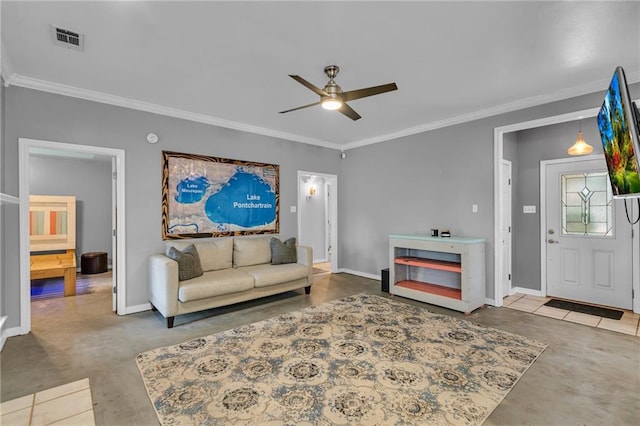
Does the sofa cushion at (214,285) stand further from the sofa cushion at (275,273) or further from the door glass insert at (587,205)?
the door glass insert at (587,205)

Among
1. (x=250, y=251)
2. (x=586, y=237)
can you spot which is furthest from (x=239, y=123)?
(x=586, y=237)

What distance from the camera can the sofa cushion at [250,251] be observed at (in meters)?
4.44

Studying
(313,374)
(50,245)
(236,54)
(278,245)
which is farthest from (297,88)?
(50,245)

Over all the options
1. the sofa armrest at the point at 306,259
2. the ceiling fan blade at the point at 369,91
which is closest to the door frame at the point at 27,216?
the sofa armrest at the point at 306,259

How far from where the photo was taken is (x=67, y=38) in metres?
2.40

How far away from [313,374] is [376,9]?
9.07ft

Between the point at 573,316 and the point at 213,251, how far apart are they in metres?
4.73

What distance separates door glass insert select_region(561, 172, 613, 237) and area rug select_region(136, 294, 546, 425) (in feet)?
7.63

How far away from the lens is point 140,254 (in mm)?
3840

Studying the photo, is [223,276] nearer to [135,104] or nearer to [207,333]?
[207,333]

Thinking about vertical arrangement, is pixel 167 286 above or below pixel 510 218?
below

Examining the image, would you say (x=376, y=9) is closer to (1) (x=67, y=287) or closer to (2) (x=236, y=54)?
(2) (x=236, y=54)

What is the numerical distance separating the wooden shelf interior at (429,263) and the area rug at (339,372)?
0.72 meters

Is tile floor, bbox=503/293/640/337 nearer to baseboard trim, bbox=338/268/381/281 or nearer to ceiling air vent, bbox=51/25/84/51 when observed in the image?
baseboard trim, bbox=338/268/381/281
